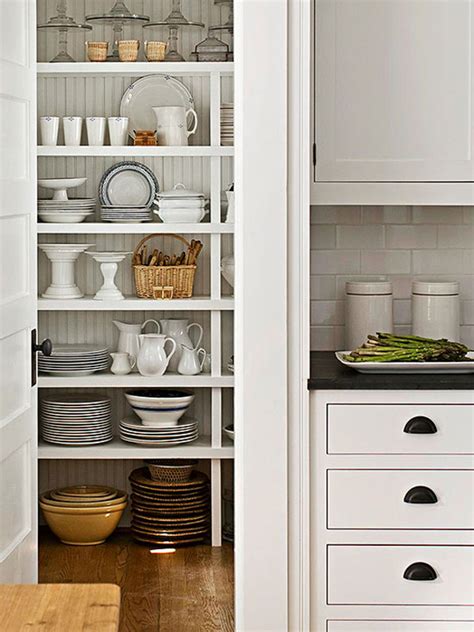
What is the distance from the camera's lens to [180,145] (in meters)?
4.65

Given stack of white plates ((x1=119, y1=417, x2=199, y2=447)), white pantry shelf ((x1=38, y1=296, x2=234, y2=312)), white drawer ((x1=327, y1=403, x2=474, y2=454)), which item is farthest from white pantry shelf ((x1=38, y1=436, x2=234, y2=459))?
white drawer ((x1=327, y1=403, x2=474, y2=454))

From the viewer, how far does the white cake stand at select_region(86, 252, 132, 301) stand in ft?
15.2

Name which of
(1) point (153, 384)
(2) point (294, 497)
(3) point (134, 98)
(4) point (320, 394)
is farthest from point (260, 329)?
(3) point (134, 98)

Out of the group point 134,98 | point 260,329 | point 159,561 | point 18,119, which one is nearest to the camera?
point 260,329

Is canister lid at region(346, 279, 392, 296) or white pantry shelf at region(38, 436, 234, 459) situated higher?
canister lid at region(346, 279, 392, 296)

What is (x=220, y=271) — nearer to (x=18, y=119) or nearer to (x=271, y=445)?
(x=18, y=119)

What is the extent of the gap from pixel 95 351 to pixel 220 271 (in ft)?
2.16

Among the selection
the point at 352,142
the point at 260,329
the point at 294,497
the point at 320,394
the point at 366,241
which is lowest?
the point at 294,497

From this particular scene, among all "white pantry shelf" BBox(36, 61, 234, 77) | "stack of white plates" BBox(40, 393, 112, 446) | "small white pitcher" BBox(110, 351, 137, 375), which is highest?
"white pantry shelf" BBox(36, 61, 234, 77)

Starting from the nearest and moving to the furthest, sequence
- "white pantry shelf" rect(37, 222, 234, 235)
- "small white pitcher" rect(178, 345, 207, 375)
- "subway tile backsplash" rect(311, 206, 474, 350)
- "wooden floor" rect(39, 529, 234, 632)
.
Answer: "subway tile backsplash" rect(311, 206, 474, 350) < "wooden floor" rect(39, 529, 234, 632) < "white pantry shelf" rect(37, 222, 234, 235) < "small white pitcher" rect(178, 345, 207, 375)

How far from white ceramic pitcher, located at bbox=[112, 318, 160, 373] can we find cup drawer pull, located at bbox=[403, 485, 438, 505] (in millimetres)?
2189

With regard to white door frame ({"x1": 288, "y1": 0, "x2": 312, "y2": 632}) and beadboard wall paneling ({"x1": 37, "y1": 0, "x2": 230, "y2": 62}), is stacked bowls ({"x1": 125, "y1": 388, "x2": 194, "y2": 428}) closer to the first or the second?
beadboard wall paneling ({"x1": 37, "y1": 0, "x2": 230, "y2": 62})

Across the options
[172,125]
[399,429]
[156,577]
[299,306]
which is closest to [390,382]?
[399,429]

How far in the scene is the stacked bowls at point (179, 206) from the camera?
460cm
